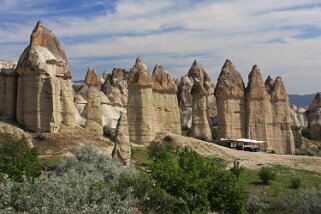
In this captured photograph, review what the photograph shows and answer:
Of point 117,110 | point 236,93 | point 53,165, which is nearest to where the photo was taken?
point 53,165

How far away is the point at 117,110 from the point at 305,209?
39435 millimetres

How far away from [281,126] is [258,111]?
2.79 meters

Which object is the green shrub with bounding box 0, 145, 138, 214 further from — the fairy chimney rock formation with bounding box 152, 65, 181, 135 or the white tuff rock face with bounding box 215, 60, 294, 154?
the white tuff rock face with bounding box 215, 60, 294, 154

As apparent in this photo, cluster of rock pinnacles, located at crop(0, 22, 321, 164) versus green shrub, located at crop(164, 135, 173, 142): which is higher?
cluster of rock pinnacles, located at crop(0, 22, 321, 164)

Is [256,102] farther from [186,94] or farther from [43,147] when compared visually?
[43,147]

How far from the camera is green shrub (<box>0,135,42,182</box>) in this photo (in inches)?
964

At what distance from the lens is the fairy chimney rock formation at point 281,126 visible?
4906 cm

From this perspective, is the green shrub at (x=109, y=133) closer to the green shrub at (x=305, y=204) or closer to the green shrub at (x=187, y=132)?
the green shrub at (x=187, y=132)

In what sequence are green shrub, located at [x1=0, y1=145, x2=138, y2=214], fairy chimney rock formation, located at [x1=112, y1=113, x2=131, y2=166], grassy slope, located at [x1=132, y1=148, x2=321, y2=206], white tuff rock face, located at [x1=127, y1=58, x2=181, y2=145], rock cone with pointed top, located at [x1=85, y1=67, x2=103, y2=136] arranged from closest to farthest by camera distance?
1. green shrub, located at [x1=0, y1=145, x2=138, y2=214]
2. grassy slope, located at [x1=132, y1=148, x2=321, y2=206]
3. fairy chimney rock formation, located at [x1=112, y1=113, x2=131, y2=166]
4. rock cone with pointed top, located at [x1=85, y1=67, x2=103, y2=136]
5. white tuff rock face, located at [x1=127, y1=58, x2=181, y2=145]

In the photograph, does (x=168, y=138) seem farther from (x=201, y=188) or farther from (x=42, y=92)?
(x=201, y=188)

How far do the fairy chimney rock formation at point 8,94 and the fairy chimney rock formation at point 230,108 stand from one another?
18.4m

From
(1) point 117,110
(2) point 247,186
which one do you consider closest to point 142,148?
(2) point 247,186

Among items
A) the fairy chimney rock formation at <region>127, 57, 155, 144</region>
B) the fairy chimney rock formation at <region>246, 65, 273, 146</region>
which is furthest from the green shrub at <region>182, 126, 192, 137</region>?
the fairy chimney rock formation at <region>127, 57, 155, 144</region>

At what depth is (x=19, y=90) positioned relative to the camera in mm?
38312
